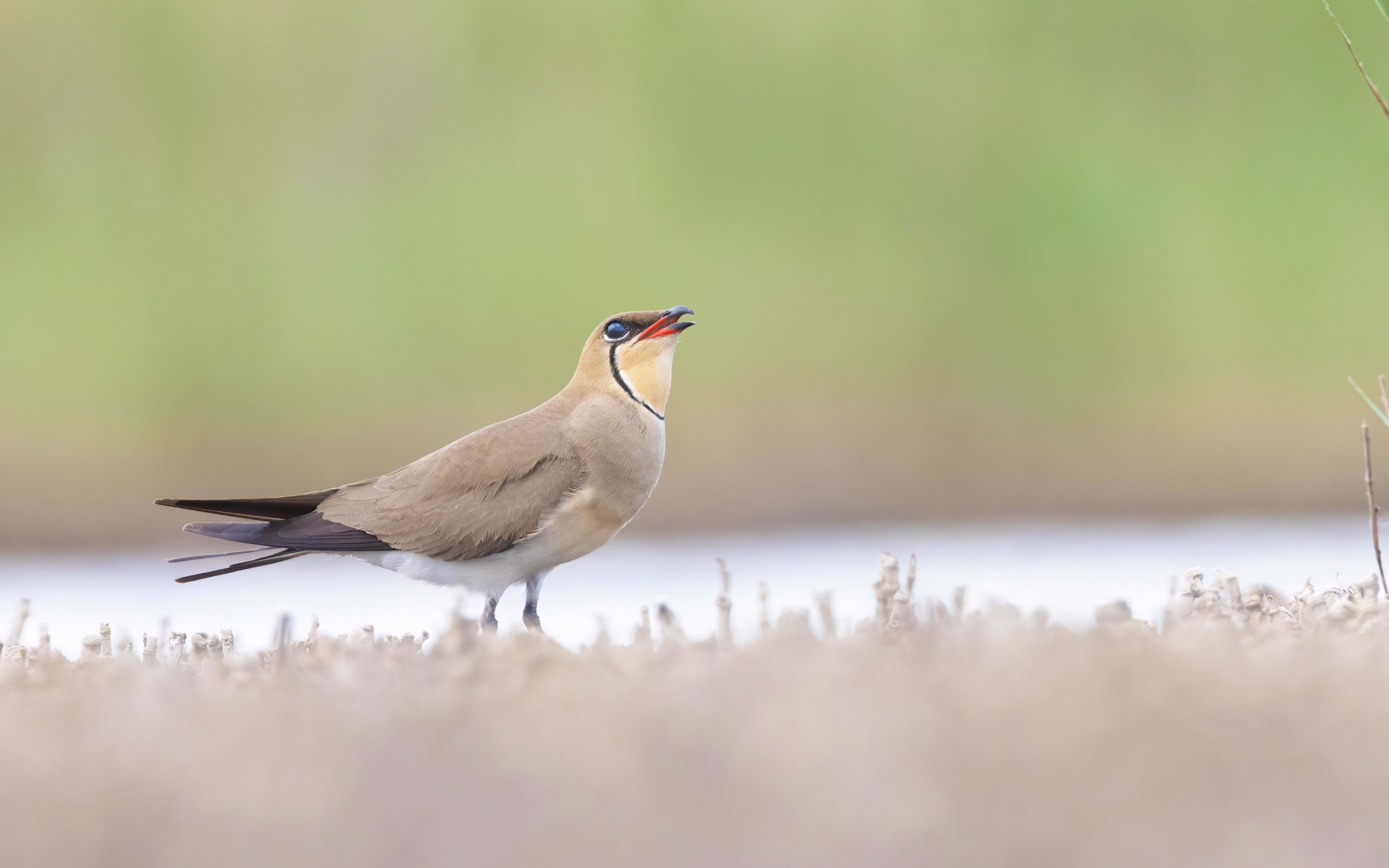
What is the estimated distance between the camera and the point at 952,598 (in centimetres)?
101

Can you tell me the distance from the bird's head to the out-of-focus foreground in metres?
1.16

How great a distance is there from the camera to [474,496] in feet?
5.98

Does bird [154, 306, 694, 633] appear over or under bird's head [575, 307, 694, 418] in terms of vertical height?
under

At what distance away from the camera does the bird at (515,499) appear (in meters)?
1.78

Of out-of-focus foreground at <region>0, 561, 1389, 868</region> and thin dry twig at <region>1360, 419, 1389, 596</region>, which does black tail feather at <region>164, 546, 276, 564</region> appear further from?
thin dry twig at <region>1360, 419, 1389, 596</region>

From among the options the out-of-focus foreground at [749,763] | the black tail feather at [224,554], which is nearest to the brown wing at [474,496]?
the black tail feather at [224,554]

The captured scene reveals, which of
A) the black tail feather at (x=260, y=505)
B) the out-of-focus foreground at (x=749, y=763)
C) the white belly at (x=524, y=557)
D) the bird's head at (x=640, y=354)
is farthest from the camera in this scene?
the bird's head at (x=640, y=354)

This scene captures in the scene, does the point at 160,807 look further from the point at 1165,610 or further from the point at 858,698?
the point at 1165,610

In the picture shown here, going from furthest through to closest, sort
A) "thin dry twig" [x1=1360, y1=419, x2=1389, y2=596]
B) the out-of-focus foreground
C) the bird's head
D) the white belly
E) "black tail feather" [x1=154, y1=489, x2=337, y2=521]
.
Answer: the bird's head, the white belly, "black tail feather" [x1=154, y1=489, x2=337, y2=521], "thin dry twig" [x1=1360, y1=419, x2=1389, y2=596], the out-of-focus foreground

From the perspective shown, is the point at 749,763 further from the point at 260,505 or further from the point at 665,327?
the point at 260,505

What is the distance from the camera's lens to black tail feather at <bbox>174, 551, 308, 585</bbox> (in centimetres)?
160

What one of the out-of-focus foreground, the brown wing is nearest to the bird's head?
the brown wing

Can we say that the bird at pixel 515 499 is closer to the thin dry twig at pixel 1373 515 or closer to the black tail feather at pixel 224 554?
the black tail feather at pixel 224 554

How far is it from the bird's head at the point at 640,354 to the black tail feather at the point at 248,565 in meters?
0.60
